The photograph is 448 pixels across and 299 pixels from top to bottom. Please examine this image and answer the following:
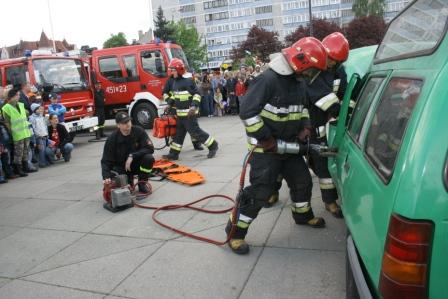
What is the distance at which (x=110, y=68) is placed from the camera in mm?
13258

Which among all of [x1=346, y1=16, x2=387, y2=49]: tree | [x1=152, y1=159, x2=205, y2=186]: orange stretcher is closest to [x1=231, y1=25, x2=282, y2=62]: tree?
[x1=346, y1=16, x2=387, y2=49]: tree

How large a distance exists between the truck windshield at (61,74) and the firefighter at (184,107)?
4.42 metres

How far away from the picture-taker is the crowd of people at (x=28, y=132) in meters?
7.79

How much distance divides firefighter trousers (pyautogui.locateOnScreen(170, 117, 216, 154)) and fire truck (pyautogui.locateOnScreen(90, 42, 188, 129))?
4744mm

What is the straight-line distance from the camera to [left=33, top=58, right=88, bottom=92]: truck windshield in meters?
10.8

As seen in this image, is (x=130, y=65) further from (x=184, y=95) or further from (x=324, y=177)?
(x=324, y=177)

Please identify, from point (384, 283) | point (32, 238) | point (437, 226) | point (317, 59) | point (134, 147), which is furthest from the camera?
point (134, 147)

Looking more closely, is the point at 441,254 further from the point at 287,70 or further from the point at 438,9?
the point at 287,70

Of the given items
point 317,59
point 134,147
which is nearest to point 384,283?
point 317,59

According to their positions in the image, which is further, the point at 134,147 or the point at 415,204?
the point at 134,147

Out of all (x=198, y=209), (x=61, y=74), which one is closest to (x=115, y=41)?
(x=61, y=74)

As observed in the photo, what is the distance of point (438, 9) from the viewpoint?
202 cm

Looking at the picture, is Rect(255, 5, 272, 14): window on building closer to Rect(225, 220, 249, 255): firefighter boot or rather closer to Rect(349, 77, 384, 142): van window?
Rect(225, 220, 249, 255): firefighter boot

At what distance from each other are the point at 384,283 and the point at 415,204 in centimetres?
37
